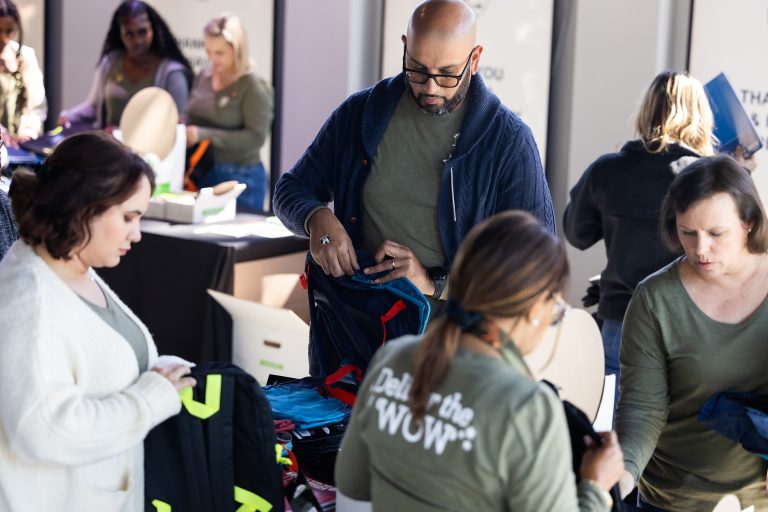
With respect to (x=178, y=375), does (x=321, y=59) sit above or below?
above

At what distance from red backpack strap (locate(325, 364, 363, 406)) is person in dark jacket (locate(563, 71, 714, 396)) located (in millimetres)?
1233

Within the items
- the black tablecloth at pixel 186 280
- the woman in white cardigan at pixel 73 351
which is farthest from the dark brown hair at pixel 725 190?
the black tablecloth at pixel 186 280

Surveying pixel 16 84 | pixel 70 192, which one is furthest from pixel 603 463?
pixel 16 84

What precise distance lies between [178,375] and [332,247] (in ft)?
2.00

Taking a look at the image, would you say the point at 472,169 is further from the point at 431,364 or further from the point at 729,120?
the point at 729,120

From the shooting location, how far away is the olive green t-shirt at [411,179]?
234 cm

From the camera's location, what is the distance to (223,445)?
1789 millimetres

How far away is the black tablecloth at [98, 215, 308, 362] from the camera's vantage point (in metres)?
3.83

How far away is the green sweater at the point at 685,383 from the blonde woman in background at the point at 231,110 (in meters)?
3.23

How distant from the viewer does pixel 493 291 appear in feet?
4.24

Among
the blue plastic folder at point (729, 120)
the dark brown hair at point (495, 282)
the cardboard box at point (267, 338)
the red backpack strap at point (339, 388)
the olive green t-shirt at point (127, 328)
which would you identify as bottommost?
the cardboard box at point (267, 338)

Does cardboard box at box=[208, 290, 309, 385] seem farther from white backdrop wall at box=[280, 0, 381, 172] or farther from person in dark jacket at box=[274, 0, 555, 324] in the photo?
white backdrop wall at box=[280, 0, 381, 172]

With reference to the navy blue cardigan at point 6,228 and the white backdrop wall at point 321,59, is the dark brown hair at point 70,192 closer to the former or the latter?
the navy blue cardigan at point 6,228

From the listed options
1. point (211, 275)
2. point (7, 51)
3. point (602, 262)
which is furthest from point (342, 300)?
point (7, 51)
